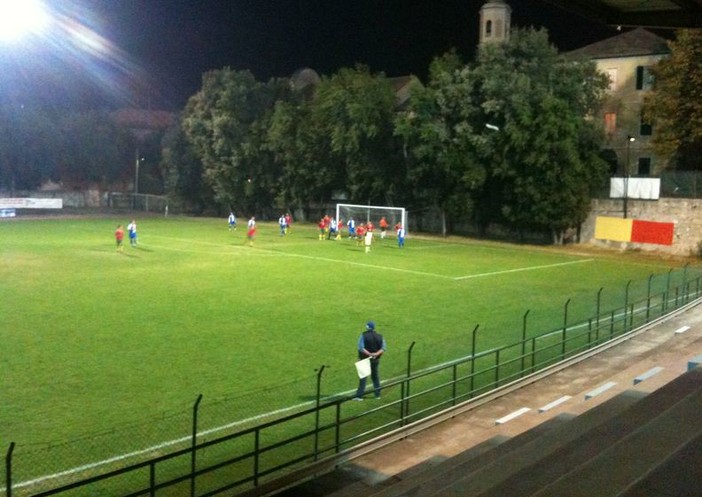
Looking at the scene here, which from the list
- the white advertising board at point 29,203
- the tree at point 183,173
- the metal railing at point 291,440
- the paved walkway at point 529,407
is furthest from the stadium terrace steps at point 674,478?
the tree at point 183,173

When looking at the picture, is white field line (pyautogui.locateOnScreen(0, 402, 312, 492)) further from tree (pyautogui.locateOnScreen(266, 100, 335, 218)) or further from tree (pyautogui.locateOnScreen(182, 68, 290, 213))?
tree (pyautogui.locateOnScreen(182, 68, 290, 213))

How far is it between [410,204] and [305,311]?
41437 millimetres

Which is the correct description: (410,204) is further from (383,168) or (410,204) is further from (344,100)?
(344,100)

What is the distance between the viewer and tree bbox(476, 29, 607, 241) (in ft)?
167

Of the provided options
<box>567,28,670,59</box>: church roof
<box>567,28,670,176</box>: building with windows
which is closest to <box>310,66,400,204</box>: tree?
<box>567,28,670,59</box>: church roof

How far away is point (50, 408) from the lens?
13.4m

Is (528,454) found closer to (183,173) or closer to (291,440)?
(291,440)

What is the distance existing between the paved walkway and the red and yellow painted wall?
29.1m

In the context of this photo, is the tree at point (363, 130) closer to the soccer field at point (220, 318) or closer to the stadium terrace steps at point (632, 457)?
the soccer field at point (220, 318)

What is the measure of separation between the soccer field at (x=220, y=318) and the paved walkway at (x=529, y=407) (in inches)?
98.4

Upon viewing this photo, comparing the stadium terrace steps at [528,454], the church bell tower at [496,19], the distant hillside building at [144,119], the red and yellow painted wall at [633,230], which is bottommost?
the stadium terrace steps at [528,454]

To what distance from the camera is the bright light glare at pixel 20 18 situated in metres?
53.6

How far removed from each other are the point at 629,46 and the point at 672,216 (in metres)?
19.1

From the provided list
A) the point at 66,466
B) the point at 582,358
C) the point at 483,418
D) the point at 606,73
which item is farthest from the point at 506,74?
the point at 66,466
